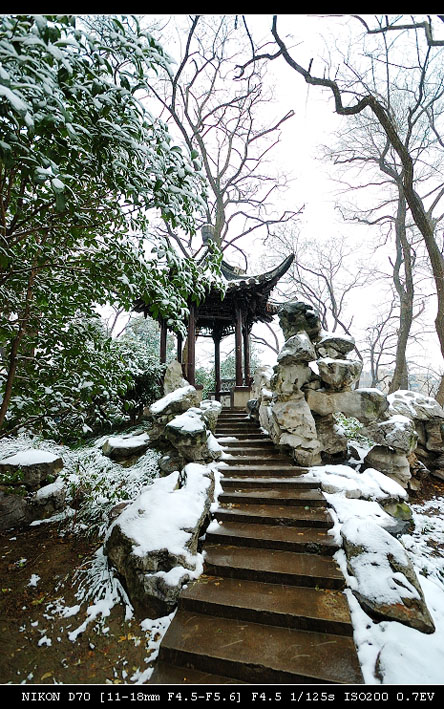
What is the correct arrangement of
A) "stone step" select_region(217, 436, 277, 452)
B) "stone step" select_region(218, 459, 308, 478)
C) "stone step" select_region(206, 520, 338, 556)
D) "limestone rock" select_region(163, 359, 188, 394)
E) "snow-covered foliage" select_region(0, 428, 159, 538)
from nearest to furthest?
1. "stone step" select_region(206, 520, 338, 556)
2. "snow-covered foliage" select_region(0, 428, 159, 538)
3. "stone step" select_region(218, 459, 308, 478)
4. "stone step" select_region(217, 436, 277, 452)
5. "limestone rock" select_region(163, 359, 188, 394)

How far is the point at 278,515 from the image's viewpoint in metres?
3.33

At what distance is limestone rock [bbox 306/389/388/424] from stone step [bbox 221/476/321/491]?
1468 mm

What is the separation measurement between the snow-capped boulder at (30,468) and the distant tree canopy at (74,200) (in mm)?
1634

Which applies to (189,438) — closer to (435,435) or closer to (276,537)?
(276,537)

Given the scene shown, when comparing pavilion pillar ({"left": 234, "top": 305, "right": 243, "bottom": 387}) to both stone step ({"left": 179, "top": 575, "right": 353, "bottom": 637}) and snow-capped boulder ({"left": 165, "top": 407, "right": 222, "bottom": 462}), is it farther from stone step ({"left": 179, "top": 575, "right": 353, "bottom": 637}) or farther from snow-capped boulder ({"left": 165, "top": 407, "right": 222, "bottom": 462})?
stone step ({"left": 179, "top": 575, "right": 353, "bottom": 637})

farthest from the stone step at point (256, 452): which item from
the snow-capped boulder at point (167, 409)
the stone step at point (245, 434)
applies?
the snow-capped boulder at point (167, 409)

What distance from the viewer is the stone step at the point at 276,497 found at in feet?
11.7

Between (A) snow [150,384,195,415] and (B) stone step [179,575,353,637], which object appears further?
(A) snow [150,384,195,415]

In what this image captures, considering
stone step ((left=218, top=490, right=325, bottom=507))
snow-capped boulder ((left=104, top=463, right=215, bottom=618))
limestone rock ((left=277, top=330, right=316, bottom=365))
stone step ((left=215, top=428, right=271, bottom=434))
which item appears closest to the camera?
snow-capped boulder ((left=104, top=463, right=215, bottom=618))

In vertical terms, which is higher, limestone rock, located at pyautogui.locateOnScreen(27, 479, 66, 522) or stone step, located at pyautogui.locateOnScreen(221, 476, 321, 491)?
stone step, located at pyautogui.locateOnScreen(221, 476, 321, 491)

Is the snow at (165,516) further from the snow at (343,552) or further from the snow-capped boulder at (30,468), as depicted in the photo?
the snow-capped boulder at (30,468)

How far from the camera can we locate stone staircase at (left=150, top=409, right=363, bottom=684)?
6.17 feet

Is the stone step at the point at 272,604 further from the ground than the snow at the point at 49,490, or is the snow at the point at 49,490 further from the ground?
the snow at the point at 49,490

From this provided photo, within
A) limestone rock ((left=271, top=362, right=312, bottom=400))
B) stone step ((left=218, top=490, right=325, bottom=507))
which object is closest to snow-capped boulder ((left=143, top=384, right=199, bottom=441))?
limestone rock ((left=271, top=362, right=312, bottom=400))
